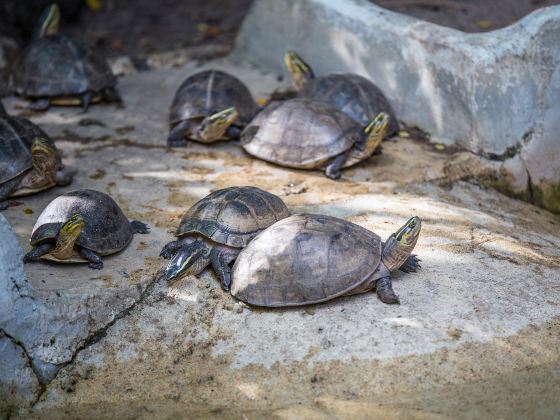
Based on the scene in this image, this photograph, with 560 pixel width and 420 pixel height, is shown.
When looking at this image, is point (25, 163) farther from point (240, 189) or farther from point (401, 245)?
point (401, 245)

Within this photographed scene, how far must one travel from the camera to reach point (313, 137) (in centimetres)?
692

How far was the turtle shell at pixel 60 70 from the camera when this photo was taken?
827 cm

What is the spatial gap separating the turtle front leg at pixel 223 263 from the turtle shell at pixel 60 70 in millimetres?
3818

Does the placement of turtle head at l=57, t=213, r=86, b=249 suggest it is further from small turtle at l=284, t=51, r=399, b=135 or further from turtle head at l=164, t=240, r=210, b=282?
small turtle at l=284, t=51, r=399, b=135

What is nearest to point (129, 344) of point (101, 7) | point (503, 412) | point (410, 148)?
point (503, 412)

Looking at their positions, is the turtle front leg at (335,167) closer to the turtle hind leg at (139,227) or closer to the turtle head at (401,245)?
the turtle hind leg at (139,227)

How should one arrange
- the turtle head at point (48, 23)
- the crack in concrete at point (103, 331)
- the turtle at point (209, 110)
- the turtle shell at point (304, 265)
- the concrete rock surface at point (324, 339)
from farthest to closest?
the turtle head at point (48, 23)
the turtle at point (209, 110)
the turtle shell at point (304, 265)
the crack in concrete at point (103, 331)
the concrete rock surface at point (324, 339)

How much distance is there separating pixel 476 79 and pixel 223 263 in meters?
3.32

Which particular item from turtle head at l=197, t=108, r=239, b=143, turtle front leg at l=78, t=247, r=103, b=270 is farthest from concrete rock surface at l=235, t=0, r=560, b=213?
turtle front leg at l=78, t=247, r=103, b=270

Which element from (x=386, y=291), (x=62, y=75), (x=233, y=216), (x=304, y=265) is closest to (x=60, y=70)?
(x=62, y=75)

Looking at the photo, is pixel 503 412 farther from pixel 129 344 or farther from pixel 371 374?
pixel 129 344

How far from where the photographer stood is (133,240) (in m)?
5.62

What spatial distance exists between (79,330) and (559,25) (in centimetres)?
494

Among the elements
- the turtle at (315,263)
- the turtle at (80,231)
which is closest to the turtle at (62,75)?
the turtle at (80,231)
